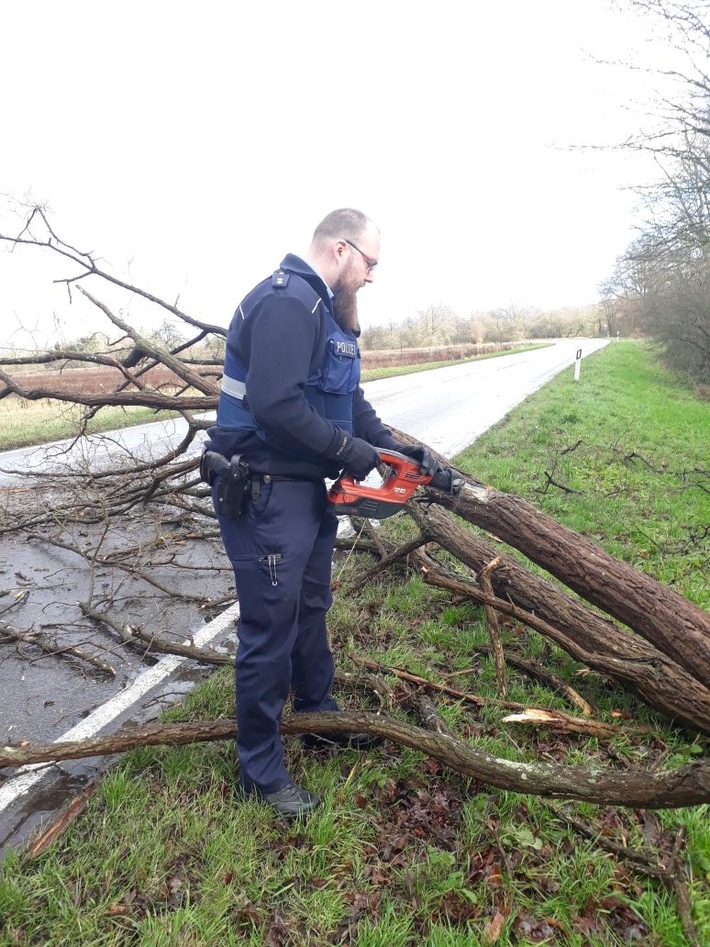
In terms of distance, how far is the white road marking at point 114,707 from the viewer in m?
2.37

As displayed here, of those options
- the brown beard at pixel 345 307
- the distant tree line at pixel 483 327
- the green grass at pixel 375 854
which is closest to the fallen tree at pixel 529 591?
the green grass at pixel 375 854

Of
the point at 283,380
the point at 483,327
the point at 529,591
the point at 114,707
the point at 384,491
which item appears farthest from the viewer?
the point at 483,327

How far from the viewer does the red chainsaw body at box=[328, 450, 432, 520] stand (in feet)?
7.68

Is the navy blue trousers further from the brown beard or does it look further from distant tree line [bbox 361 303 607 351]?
distant tree line [bbox 361 303 607 351]

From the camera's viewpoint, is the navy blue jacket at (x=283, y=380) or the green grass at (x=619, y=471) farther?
the green grass at (x=619, y=471)

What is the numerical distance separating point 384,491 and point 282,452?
20.6 inches

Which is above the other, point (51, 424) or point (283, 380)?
point (283, 380)

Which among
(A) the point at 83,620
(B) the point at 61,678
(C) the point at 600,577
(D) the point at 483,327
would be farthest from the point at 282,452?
(D) the point at 483,327

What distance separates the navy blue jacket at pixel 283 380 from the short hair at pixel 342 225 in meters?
0.19

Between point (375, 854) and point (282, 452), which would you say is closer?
point (375, 854)

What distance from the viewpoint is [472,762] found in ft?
7.01

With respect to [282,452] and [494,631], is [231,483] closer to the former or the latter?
[282,452]

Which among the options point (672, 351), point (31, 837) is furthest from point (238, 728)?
point (672, 351)

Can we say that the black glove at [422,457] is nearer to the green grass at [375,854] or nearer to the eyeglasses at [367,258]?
the eyeglasses at [367,258]
